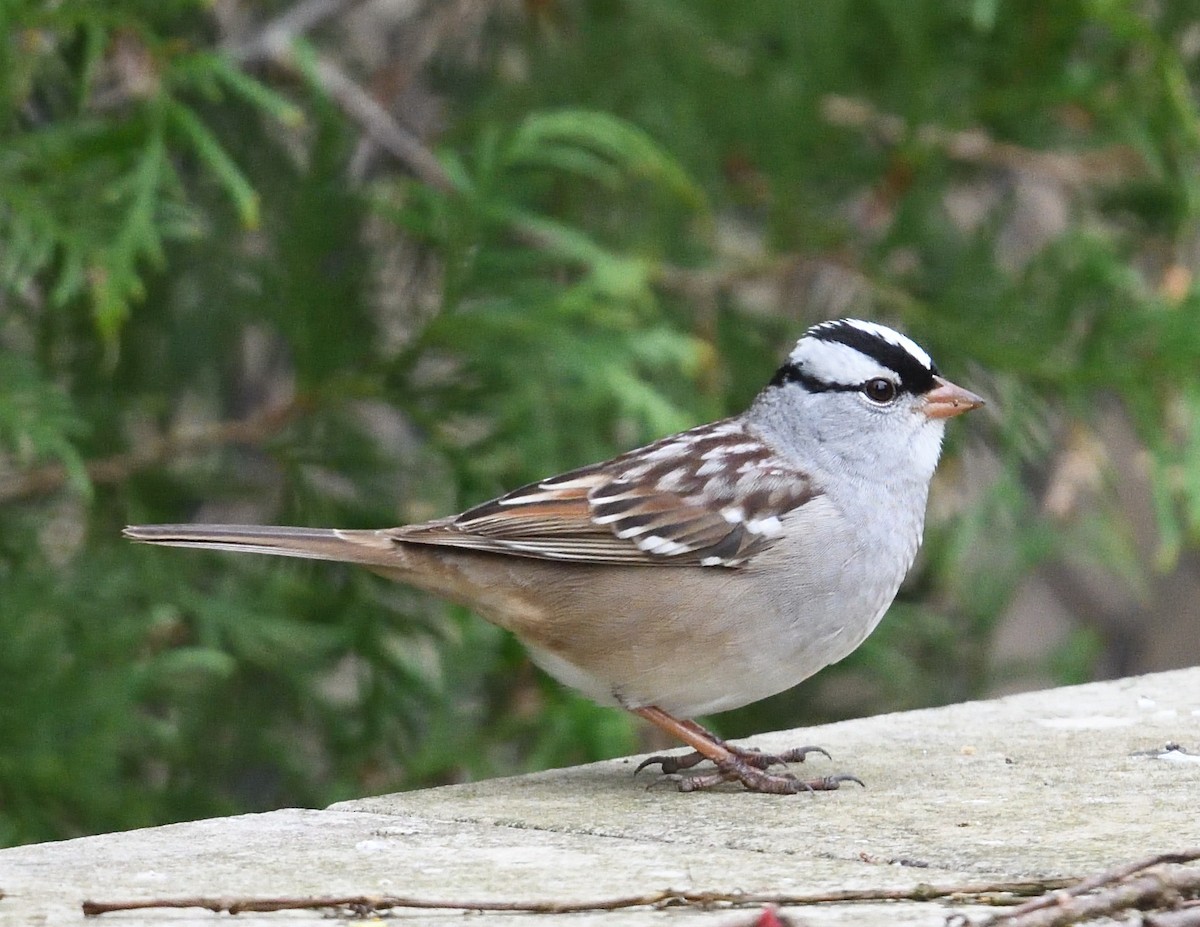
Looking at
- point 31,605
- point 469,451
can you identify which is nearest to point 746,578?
point 469,451

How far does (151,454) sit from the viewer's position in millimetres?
5320

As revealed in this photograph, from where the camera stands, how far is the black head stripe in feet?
13.6

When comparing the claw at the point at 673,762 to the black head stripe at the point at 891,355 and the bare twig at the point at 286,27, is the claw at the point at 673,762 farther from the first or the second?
the bare twig at the point at 286,27

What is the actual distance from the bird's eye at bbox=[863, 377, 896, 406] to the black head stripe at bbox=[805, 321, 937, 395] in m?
0.03

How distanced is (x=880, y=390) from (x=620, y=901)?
211cm

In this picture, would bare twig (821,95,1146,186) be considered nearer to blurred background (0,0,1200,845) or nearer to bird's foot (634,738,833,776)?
blurred background (0,0,1200,845)

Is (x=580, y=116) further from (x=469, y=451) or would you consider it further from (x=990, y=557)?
(x=990, y=557)

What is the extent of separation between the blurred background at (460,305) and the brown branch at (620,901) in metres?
2.29

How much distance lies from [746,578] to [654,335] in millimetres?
1415

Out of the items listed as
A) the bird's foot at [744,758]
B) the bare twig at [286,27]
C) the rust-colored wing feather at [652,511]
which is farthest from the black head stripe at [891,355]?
the bare twig at [286,27]

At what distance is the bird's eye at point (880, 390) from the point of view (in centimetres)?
420

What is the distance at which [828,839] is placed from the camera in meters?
2.85

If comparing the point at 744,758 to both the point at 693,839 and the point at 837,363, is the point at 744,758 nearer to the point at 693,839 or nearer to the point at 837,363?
the point at 693,839

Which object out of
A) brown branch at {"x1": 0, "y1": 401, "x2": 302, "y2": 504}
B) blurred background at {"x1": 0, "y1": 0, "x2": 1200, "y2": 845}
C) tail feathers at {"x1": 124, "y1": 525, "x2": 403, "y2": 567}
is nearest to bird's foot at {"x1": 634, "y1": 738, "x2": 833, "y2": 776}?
tail feathers at {"x1": 124, "y1": 525, "x2": 403, "y2": 567}
